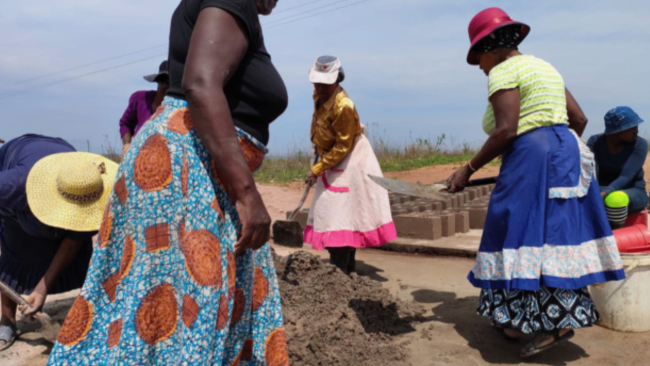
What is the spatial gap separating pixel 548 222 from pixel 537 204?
0.37ft

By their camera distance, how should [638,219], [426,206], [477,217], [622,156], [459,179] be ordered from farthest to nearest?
[426,206] → [477,217] → [622,156] → [638,219] → [459,179]

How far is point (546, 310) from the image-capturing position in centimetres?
292

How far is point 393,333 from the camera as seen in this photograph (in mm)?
3547

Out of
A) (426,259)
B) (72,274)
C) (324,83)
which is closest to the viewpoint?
(72,274)

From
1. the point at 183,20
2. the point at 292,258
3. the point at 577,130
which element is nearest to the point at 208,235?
the point at 183,20

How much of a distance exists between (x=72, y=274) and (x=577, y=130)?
3.20m

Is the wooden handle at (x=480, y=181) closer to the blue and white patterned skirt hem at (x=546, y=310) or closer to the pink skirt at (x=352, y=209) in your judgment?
the blue and white patterned skirt hem at (x=546, y=310)

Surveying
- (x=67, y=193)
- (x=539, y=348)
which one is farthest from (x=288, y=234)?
(x=539, y=348)

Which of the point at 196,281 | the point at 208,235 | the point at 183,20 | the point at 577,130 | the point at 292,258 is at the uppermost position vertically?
the point at 183,20

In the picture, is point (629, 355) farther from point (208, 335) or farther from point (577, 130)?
point (208, 335)

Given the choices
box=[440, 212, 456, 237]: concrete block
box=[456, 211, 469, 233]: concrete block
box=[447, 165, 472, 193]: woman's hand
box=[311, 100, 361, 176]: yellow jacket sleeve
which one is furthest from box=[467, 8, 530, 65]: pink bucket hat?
box=[456, 211, 469, 233]: concrete block

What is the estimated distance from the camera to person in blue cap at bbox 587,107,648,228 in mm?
4445

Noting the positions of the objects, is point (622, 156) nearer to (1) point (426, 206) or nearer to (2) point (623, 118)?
(2) point (623, 118)

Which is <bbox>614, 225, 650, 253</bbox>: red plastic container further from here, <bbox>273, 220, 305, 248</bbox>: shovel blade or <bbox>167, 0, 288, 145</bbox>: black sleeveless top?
<bbox>273, 220, 305, 248</bbox>: shovel blade
